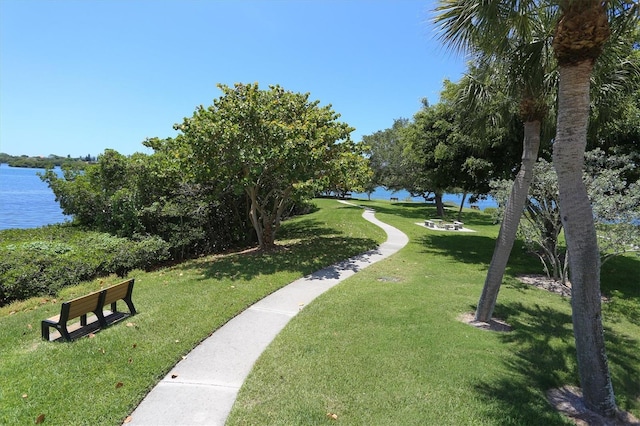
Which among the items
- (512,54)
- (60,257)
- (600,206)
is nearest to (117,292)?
(60,257)

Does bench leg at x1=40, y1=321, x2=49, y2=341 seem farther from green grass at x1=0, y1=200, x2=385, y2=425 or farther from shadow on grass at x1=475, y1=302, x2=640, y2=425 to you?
shadow on grass at x1=475, y1=302, x2=640, y2=425

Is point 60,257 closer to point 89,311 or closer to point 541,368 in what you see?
point 89,311

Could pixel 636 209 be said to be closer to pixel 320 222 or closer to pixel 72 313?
pixel 72 313

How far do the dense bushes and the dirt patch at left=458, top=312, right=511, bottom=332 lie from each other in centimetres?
901

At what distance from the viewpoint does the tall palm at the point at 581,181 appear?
372 cm

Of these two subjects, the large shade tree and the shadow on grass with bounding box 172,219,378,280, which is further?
the large shade tree

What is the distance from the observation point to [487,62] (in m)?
6.28

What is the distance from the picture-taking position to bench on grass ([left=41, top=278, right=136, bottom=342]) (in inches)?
191

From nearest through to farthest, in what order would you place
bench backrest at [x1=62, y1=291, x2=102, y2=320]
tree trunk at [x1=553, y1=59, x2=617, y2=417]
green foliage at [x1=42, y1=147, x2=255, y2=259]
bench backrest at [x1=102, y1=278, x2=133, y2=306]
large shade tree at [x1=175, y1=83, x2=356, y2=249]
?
tree trunk at [x1=553, y1=59, x2=617, y2=417]
bench backrest at [x1=62, y1=291, x2=102, y2=320]
bench backrest at [x1=102, y1=278, x2=133, y2=306]
large shade tree at [x1=175, y1=83, x2=356, y2=249]
green foliage at [x1=42, y1=147, x2=255, y2=259]

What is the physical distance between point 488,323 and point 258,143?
786 cm

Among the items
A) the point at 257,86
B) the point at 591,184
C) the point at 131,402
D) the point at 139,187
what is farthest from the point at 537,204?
the point at 139,187

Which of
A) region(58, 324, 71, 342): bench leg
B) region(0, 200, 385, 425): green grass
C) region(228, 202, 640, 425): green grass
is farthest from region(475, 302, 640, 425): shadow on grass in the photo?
region(58, 324, 71, 342): bench leg

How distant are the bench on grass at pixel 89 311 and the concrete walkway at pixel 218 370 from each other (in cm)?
171

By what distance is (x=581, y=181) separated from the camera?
3764 millimetres
